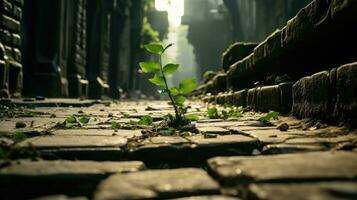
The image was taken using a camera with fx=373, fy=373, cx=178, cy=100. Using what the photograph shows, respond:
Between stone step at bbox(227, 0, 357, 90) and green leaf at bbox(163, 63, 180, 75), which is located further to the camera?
green leaf at bbox(163, 63, 180, 75)

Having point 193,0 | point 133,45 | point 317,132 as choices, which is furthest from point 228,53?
point 193,0

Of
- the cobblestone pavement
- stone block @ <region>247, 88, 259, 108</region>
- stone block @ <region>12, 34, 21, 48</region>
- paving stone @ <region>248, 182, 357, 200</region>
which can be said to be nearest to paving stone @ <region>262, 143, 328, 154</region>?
the cobblestone pavement

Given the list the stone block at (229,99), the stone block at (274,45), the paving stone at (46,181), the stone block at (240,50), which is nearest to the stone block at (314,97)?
the stone block at (274,45)

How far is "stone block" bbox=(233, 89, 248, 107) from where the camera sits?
4.36 m

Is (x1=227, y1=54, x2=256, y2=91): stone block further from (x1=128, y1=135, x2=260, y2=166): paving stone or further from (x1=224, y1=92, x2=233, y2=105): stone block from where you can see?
(x1=128, y1=135, x2=260, y2=166): paving stone

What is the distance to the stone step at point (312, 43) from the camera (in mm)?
2131

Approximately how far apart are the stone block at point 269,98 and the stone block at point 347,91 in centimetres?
102

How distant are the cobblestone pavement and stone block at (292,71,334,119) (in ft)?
0.69

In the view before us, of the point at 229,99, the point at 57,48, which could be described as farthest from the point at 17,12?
the point at 229,99

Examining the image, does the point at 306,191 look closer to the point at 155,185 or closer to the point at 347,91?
the point at 155,185

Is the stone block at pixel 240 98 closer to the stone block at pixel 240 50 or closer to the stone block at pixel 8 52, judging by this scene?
the stone block at pixel 240 50

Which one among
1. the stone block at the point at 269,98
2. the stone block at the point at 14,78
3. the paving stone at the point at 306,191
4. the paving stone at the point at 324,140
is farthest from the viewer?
the stone block at the point at 14,78

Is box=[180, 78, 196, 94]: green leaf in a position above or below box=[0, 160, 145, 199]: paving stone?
above

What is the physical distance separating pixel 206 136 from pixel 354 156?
30.6 inches
